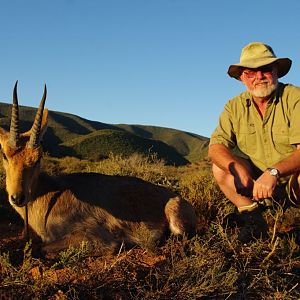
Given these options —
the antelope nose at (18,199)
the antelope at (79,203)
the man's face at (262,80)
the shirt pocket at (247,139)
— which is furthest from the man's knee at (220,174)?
the antelope nose at (18,199)

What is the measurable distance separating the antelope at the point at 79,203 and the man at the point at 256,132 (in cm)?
96

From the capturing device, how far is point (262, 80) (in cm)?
620

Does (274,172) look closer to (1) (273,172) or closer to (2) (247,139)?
(1) (273,172)

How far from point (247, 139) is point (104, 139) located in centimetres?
5642

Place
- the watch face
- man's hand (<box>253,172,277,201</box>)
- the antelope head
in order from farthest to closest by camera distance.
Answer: the antelope head
the watch face
man's hand (<box>253,172,277,201</box>)

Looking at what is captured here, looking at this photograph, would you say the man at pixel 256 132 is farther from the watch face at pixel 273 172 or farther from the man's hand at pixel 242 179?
the watch face at pixel 273 172

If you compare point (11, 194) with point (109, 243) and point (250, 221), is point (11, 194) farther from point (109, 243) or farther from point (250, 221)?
point (250, 221)

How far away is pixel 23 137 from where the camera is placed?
6.47 meters

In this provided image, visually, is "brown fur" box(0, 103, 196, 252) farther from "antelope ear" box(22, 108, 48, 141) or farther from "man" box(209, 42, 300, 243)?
"man" box(209, 42, 300, 243)

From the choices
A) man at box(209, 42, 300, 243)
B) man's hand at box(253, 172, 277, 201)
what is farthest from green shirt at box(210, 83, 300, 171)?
man's hand at box(253, 172, 277, 201)

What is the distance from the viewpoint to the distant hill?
180ft

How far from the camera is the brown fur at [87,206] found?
6078 millimetres

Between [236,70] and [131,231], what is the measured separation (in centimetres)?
279

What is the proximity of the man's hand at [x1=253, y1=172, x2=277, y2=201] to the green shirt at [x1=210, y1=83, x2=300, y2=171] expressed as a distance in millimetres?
910
